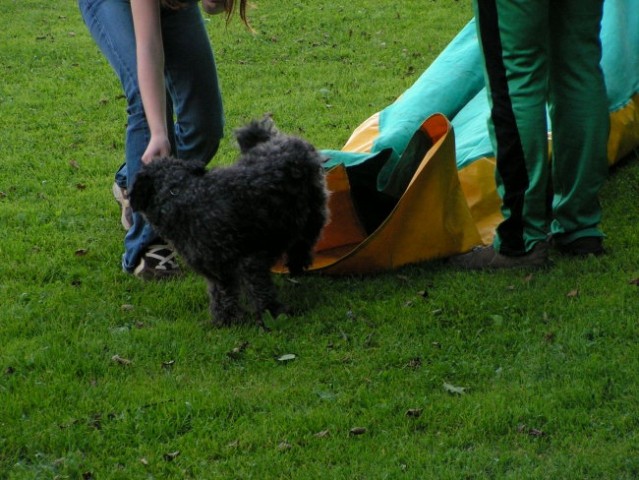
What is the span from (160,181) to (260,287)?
776mm

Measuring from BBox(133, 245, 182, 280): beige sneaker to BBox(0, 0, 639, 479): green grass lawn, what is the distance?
0.11 m

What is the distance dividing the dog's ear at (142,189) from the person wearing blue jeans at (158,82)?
0.12 m

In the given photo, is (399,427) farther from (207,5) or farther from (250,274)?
(207,5)

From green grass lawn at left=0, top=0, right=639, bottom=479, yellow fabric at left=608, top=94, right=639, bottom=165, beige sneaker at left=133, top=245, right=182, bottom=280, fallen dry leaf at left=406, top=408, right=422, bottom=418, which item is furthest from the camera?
yellow fabric at left=608, top=94, right=639, bottom=165

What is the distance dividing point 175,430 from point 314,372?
0.80m

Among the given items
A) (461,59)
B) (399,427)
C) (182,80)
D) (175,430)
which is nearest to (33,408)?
(175,430)

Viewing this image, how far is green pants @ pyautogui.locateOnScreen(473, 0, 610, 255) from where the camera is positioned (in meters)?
5.65

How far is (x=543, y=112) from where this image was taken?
5805mm

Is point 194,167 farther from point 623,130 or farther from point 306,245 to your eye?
point 623,130

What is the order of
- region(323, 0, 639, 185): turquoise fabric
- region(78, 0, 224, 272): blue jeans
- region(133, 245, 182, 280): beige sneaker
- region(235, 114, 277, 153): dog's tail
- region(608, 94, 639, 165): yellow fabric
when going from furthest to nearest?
region(608, 94, 639, 165): yellow fabric
region(323, 0, 639, 185): turquoise fabric
region(133, 245, 182, 280): beige sneaker
region(78, 0, 224, 272): blue jeans
region(235, 114, 277, 153): dog's tail

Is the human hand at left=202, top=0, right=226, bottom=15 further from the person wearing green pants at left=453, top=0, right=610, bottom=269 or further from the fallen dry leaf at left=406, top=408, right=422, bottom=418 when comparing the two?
the fallen dry leaf at left=406, top=408, right=422, bottom=418

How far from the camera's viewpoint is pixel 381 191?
21.5ft

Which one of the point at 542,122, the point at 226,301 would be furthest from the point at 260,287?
the point at 542,122

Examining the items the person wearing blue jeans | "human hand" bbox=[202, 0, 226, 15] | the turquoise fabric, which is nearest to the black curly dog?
the person wearing blue jeans
